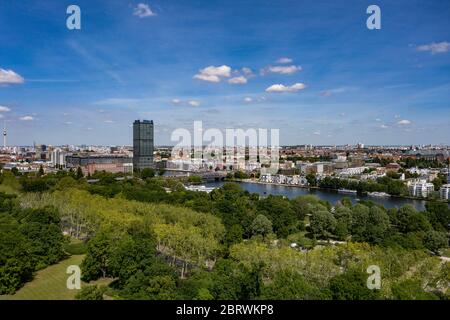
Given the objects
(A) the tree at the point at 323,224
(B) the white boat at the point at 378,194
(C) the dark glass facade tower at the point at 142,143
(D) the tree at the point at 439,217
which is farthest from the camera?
(C) the dark glass facade tower at the point at 142,143

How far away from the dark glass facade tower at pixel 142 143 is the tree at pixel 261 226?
87.9 feet

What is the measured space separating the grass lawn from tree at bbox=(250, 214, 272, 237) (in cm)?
470

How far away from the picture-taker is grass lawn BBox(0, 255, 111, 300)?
669cm

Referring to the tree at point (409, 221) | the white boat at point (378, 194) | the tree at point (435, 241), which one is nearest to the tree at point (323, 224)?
the tree at point (409, 221)

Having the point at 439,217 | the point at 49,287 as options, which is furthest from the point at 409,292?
the point at 439,217

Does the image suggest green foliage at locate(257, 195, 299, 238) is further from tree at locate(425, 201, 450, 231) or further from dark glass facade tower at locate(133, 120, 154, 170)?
dark glass facade tower at locate(133, 120, 154, 170)

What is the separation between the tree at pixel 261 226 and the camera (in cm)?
1112

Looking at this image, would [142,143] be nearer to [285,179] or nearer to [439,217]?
[285,179]

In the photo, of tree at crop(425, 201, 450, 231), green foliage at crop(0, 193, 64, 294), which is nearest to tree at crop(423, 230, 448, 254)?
tree at crop(425, 201, 450, 231)

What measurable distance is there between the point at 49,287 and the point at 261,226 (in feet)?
19.1

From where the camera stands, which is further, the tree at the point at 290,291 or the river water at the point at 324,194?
the river water at the point at 324,194

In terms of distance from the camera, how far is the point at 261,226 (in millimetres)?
11141

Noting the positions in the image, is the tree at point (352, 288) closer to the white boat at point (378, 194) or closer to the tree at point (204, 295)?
the tree at point (204, 295)
